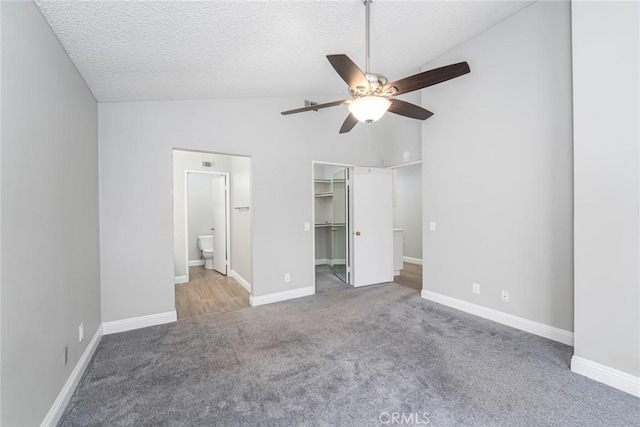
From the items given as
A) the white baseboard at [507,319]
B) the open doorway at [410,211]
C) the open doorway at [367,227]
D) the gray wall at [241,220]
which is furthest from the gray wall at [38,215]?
the open doorway at [410,211]

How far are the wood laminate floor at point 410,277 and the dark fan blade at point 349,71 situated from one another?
3.52 metres

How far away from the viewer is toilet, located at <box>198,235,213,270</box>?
588 cm

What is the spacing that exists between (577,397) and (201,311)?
372cm

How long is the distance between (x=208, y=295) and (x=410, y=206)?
5.08 meters

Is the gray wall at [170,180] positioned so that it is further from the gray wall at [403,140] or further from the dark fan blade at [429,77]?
the dark fan blade at [429,77]

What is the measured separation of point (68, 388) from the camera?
73.0 inches

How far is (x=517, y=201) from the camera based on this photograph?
286cm

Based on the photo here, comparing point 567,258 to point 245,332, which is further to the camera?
point 245,332

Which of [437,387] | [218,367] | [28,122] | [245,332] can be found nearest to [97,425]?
[218,367]

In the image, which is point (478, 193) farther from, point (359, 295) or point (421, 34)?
point (359, 295)

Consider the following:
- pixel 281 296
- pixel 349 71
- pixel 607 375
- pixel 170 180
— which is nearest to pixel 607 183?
pixel 607 375

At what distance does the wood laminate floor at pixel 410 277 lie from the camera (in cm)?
468

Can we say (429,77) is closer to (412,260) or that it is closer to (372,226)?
(372,226)

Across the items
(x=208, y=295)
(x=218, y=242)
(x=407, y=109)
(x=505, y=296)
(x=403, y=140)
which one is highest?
(x=403, y=140)
